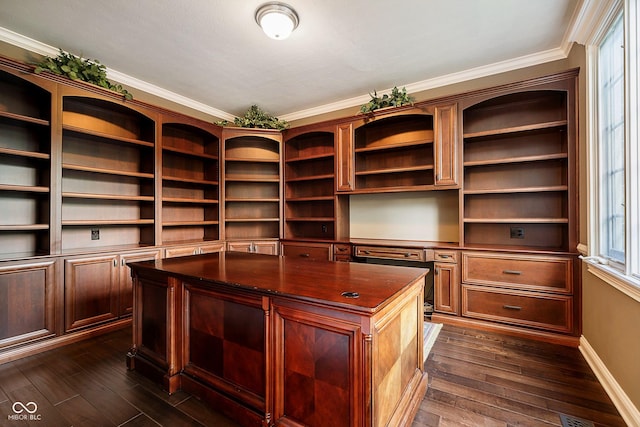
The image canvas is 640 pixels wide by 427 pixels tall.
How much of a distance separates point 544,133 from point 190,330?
385 cm

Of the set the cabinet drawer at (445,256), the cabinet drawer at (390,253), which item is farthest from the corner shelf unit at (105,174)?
the cabinet drawer at (445,256)

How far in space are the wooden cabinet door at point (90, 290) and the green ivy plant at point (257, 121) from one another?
2.48 meters

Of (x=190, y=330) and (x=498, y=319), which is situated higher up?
(x=190, y=330)

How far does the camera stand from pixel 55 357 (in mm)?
2424

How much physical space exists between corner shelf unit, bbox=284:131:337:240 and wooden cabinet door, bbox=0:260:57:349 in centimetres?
275

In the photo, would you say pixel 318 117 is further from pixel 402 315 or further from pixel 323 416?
pixel 323 416

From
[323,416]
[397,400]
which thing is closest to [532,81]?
[397,400]

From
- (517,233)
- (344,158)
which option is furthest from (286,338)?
(517,233)

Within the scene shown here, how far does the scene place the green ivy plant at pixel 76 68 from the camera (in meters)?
2.61

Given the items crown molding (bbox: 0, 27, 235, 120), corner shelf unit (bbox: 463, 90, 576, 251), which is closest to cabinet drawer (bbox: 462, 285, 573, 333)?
corner shelf unit (bbox: 463, 90, 576, 251)

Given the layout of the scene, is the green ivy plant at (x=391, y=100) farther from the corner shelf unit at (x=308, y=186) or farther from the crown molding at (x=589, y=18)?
the crown molding at (x=589, y=18)

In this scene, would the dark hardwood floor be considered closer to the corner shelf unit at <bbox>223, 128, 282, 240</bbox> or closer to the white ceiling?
the corner shelf unit at <bbox>223, 128, 282, 240</bbox>

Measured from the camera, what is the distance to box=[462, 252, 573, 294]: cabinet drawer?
2.63 m

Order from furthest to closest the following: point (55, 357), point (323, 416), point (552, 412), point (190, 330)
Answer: point (55, 357) < point (190, 330) < point (552, 412) < point (323, 416)
